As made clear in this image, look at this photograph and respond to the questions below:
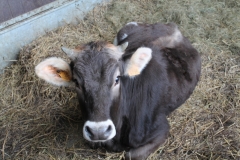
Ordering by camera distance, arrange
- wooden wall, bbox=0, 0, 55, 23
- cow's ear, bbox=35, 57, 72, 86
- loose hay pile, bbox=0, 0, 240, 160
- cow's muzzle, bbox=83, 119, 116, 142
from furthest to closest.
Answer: wooden wall, bbox=0, 0, 55, 23
loose hay pile, bbox=0, 0, 240, 160
cow's ear, bbox=35, 57, 72, 86
cow's muzzle, bbox=83, 119, 116, 142

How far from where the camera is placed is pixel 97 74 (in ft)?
8.39

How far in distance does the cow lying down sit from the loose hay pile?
35 cm

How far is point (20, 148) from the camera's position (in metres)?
3.73

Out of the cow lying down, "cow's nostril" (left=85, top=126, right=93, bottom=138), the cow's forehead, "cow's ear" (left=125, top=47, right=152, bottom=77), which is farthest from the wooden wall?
"cow's nostril" (left=85, top=126, right=93, bottom=138)

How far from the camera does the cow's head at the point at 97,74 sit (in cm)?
255

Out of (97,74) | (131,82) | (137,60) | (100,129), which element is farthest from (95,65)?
(131,82)

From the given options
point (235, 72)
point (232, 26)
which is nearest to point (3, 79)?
point (235, 72)

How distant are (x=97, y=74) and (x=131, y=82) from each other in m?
0.80

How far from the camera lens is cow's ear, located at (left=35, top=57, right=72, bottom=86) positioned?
110 inches

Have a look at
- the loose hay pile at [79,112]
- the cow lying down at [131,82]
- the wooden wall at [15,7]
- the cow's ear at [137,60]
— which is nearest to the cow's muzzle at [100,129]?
the cow lying down at [131,82]

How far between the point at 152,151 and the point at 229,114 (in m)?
1.44

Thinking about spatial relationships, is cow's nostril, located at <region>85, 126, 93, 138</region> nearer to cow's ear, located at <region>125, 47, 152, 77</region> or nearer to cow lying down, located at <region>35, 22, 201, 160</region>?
cow lying down, located at <region>35, 22, 201, 160</region>

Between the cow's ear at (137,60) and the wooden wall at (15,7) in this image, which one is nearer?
the cow's ear at (137,60)

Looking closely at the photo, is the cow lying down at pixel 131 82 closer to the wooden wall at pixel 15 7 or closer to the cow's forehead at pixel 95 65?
the cow's forehead at pixel 95 65
